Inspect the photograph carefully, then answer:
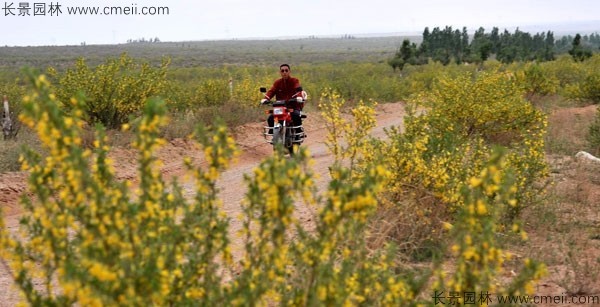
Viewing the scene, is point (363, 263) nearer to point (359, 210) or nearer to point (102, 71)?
point (359, 210)

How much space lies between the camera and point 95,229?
2451 mm

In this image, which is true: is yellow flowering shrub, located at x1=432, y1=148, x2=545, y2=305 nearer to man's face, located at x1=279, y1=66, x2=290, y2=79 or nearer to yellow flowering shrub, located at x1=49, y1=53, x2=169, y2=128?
man's face, located at x1=279, y1=66, x2=290, y2=79

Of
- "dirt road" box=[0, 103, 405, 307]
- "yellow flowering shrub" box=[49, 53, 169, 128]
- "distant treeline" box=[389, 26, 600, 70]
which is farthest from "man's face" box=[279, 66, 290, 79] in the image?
"distant treeline" box=[389, 26, 600, 70]

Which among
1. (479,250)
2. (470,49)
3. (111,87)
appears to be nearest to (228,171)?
(111,87)

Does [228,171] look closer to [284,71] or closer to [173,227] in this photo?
→ [284,71]

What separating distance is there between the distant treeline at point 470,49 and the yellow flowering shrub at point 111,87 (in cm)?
3548

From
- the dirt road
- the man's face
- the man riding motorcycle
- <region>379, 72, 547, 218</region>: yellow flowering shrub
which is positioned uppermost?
the man's face

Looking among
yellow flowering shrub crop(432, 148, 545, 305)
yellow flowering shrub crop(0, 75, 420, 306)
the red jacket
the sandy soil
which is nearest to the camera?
yellow flowering shrub crop(0, 75, 420, 306)

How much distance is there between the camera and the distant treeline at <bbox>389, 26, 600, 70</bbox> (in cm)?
5131

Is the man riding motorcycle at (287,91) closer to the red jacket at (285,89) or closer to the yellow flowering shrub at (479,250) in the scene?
the red jacket at (285,89)

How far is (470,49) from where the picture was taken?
214 feet

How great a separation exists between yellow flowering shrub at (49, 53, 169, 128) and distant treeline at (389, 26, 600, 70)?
3548 cm

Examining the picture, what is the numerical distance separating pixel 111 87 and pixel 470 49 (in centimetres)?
5998

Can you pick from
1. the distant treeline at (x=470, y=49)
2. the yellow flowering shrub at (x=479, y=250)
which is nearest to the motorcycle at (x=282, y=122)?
the yellow flowering shrub at (x=479, y=250)
